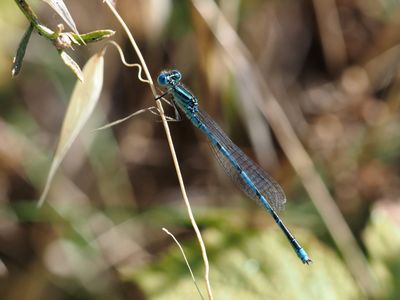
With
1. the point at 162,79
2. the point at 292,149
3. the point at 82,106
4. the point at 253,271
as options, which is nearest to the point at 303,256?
the point at 253,271

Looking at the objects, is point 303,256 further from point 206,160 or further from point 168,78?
point 206,160

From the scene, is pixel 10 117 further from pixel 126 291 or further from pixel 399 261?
pixel 399 261

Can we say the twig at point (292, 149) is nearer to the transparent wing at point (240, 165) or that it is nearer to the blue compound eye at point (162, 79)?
the transparent wing at point (240, 165)

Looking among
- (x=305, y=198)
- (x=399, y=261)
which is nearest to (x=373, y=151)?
(x=305, y=198)

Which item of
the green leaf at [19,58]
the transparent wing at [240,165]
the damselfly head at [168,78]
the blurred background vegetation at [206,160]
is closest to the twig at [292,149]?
the blurred background vegetation at [206,160]

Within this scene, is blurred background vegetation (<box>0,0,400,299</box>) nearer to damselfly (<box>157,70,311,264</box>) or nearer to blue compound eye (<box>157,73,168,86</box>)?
damselfly (<box>157,70,311,264</box>)

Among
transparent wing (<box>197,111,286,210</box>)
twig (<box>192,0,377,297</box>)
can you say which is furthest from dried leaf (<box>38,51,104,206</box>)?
twig (<box>192,0,377,297</box>)
